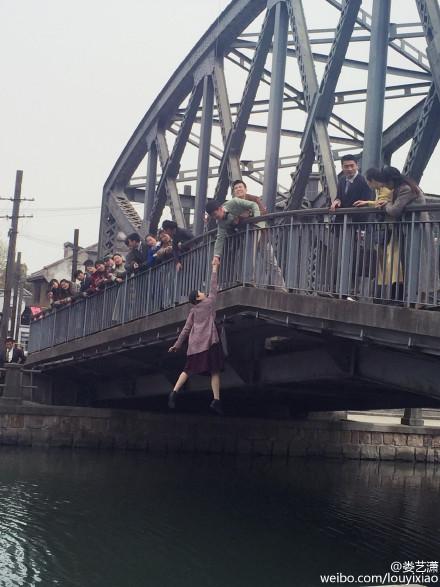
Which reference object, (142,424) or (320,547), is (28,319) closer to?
(142,424)

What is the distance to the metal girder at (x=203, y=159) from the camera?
23281 millimetres

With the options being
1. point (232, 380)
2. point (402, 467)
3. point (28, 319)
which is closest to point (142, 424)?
point (28, 319)

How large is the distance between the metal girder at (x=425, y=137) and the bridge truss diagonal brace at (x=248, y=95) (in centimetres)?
704

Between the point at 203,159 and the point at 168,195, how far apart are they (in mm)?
3010

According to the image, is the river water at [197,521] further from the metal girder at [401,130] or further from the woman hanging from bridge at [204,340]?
the metal girder at [401,130]

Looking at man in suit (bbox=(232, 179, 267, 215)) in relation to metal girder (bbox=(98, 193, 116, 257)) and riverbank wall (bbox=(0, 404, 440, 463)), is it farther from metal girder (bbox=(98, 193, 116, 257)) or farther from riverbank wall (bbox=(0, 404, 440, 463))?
metal girder (bbox=(98, 193, 116, 257))

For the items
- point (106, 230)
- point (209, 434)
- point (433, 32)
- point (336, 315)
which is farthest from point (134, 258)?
point (106, 230)

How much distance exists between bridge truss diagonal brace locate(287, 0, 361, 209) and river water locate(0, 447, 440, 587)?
17.5 feet

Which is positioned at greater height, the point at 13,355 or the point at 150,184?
the point at 150,184

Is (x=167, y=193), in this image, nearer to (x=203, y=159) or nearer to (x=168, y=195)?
(x=168, y=195)

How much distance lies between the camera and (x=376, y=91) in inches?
565

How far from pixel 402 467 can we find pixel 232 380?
12969 millimetres

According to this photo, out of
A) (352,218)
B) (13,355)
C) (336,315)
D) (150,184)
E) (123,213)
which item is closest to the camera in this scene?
(336,315)

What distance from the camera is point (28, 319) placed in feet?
99.6
